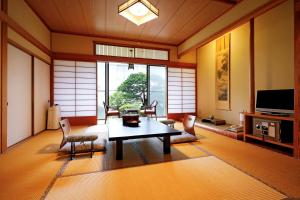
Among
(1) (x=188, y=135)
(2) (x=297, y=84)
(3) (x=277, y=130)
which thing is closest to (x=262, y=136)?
(3) (x=277, y=130)

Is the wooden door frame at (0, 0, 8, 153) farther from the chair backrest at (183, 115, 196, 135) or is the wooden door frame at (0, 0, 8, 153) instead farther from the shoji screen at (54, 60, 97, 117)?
the chair backrest at (183, 115, 196, 135)

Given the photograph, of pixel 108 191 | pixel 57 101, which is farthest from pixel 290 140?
pixel 57 101

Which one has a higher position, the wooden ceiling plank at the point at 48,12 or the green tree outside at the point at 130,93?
the wooden ceiling plank at the point at 48,12

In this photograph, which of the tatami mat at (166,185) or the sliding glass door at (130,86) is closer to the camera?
the tatami mat at (166,185)

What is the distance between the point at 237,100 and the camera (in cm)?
464

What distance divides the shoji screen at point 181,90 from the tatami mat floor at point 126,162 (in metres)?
3.09

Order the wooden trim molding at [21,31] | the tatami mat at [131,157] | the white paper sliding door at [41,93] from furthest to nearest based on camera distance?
the white paper sliding door at [41,93]
the wooden trim molding at [21,31]
the tatami mat at [131,157]

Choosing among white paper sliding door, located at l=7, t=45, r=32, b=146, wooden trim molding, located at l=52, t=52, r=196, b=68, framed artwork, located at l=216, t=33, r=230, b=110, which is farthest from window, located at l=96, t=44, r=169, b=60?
white paper sliding door, located at l=7, t=45, r=32, b=146

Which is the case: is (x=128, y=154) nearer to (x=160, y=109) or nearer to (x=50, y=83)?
(x=50, y=83)

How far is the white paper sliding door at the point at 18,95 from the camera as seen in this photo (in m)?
2.98

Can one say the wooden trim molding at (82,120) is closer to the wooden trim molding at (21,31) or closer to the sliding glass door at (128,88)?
the wooden trim molding at (21,31)

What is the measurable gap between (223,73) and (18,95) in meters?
5.35

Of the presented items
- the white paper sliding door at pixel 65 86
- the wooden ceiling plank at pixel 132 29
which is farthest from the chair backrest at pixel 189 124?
the white paper sliding door at pixel 65 86

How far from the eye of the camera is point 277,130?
111 inches
